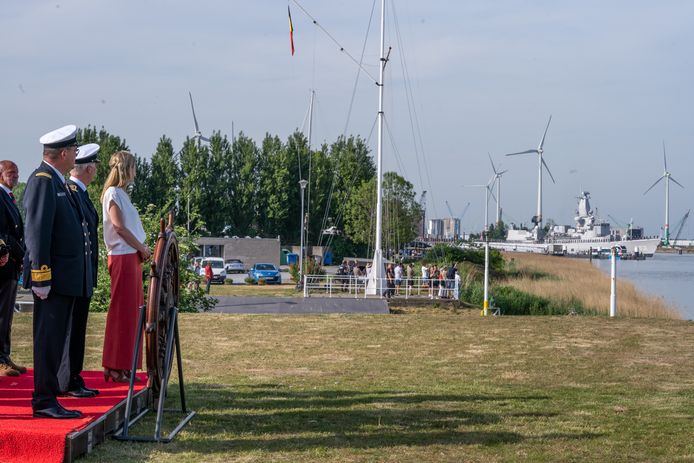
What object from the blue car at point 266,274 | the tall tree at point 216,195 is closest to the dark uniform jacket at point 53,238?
the blue car at point 266,274

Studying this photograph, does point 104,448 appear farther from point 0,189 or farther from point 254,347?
point 254,347

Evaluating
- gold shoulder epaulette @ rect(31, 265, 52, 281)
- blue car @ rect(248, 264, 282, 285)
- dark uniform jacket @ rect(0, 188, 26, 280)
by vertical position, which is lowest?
blue car @ rect(248, 264, 282, 285)

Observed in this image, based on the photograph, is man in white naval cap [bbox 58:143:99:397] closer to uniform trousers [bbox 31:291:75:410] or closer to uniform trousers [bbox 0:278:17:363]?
uniform trousers [bbox 31:291:75:410]

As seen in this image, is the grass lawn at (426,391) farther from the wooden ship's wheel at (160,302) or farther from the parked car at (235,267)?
the parked car at (235,267)

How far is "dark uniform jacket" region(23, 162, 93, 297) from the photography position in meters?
6.46

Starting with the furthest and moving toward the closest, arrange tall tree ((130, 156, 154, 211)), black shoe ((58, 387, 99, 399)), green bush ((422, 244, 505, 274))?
tall tree ((130, 156, 154, 211))
green bush ((422, 244, 505, 274))
black shoe ((58, 387, 99, 399))

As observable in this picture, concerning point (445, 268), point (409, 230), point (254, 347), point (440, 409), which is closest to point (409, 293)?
point (445, 268)

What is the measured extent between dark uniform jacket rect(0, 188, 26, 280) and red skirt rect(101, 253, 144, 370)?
100cm

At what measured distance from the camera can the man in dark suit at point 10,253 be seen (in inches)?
328

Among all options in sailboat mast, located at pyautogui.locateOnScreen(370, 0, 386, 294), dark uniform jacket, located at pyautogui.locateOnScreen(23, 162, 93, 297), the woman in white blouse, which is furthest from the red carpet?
sailboat mast, located at pyautogui.locateOnScreen(370, 0, 386, 294)

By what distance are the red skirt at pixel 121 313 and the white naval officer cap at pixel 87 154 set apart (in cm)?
81

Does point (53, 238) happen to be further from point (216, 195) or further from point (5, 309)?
point (216, 195)

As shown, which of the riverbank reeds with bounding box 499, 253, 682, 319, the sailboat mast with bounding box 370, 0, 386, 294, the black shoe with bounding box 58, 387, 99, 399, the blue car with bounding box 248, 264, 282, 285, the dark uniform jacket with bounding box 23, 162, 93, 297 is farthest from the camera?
the blue car with bounding box 248, 264, 282, 285

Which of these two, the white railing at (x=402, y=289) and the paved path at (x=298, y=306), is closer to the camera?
the paved path at (x=298, y=306)
